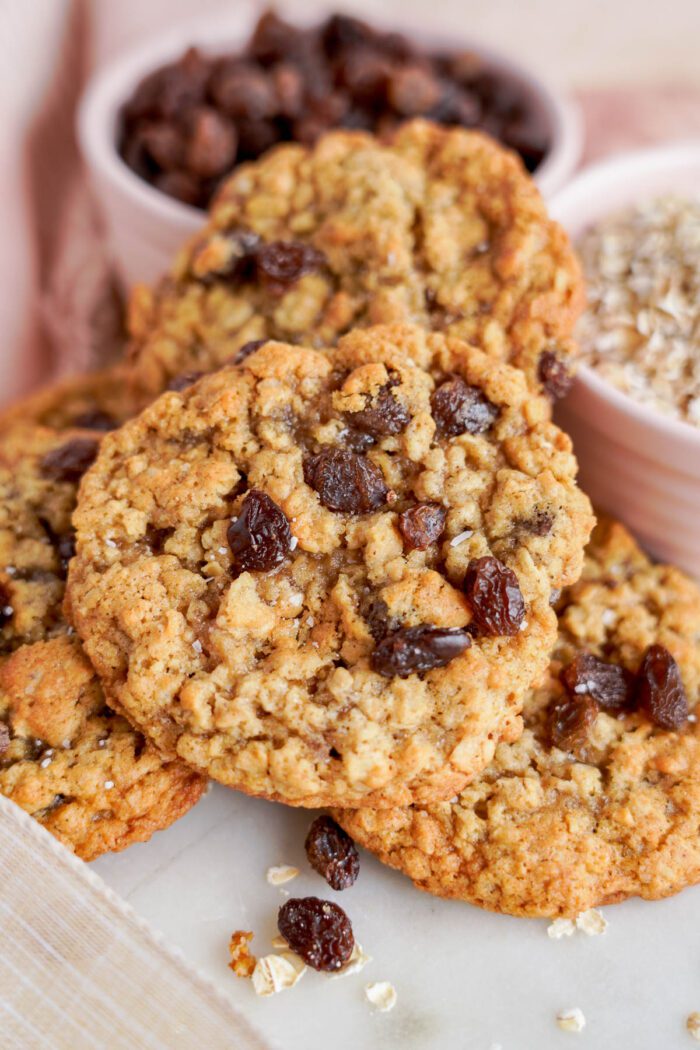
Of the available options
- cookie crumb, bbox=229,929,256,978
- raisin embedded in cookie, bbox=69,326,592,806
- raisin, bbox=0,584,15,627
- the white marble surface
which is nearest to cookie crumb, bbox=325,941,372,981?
the white marble surface

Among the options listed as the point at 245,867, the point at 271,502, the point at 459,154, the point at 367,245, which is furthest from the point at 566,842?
the point at 459,154

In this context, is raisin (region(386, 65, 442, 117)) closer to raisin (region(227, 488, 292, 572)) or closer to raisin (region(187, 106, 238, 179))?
raisin (region(187, 106, 238, 179))

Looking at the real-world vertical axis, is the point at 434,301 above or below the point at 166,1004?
above

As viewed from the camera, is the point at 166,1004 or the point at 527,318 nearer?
the point at 166,1004

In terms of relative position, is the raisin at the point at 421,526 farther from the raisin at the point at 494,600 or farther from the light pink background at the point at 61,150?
the light pink background at the point at 61,150

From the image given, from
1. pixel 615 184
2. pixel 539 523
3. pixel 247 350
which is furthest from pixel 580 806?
pixel 615 184

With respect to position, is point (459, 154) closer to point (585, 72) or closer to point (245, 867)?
point (245, 867)
